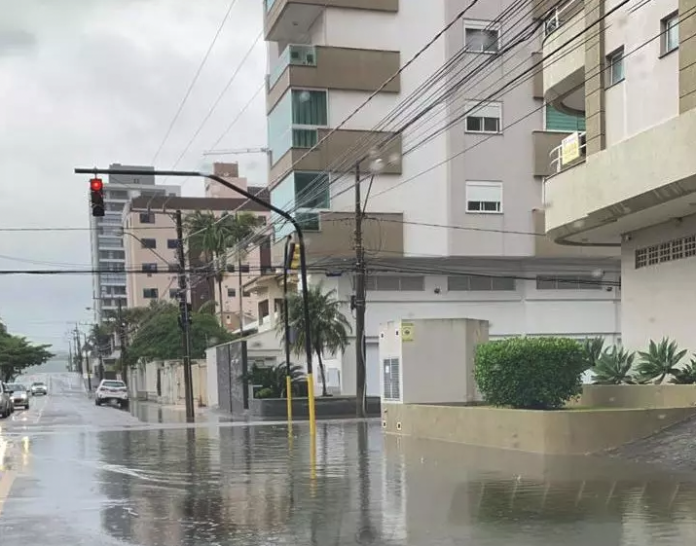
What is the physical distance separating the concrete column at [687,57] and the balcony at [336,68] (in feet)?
65.1

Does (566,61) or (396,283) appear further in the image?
(396,283)

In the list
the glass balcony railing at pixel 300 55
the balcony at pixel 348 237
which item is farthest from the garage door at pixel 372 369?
the glass balcony railing at pixel 300 55

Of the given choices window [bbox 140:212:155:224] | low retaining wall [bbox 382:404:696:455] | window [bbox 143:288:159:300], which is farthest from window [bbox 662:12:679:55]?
window [bbox 143:288:159:300]

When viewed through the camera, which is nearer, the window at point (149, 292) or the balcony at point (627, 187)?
the balcony at point (627, 187)

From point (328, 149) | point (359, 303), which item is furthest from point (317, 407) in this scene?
point (328, 149)

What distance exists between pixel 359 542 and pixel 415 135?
31328mm

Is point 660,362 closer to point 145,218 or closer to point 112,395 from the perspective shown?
point 112,395

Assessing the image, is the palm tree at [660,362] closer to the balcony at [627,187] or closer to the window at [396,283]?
the balcony at [627,187]

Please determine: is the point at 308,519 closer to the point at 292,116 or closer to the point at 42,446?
the point at 42,446

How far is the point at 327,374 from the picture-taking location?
37.3m

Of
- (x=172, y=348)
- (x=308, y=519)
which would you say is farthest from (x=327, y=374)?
(x=308, y=519)

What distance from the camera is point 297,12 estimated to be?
36.8 meters

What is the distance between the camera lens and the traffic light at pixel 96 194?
17719mm

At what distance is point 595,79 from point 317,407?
16.1 meters
